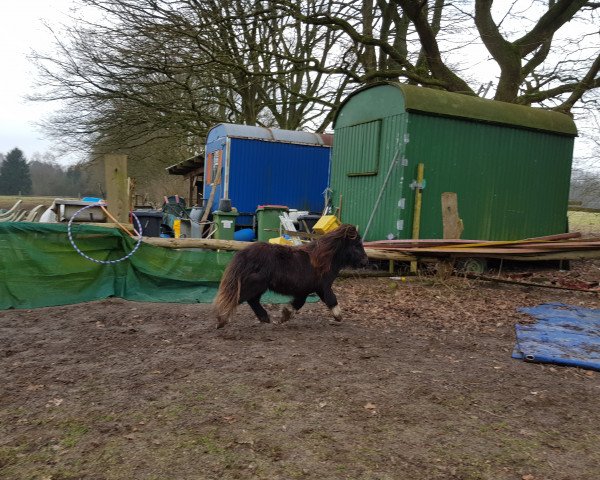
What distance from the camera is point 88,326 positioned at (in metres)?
5.69

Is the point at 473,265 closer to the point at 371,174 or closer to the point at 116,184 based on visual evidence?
the point at 371,174

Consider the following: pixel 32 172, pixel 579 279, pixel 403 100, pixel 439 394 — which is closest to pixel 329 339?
pixel 439 394

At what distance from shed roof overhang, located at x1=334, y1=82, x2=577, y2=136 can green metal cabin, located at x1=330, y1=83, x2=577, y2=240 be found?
0.08ft

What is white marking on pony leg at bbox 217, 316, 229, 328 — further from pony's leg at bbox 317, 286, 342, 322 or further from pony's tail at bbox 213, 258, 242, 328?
pony's leg at bbox 317, 286, 342, 322

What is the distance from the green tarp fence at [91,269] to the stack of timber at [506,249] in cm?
269

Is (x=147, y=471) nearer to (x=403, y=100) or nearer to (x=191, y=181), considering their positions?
(x=403, y=100)

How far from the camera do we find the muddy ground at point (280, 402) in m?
2.80

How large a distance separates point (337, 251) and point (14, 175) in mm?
73338

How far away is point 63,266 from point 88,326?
1.42 metres

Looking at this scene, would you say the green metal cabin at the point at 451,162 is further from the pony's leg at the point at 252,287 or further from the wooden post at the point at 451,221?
the pony's leg at the point at 252,287

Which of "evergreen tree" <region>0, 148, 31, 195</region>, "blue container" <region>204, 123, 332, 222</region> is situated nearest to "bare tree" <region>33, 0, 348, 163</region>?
"blue container" <region>204, 123, 332, 222</region>

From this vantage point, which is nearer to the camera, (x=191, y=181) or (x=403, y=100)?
(x=403, y=100)

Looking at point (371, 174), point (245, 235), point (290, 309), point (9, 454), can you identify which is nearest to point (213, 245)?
point (290, 309)

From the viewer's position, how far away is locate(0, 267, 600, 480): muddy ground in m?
2.80
